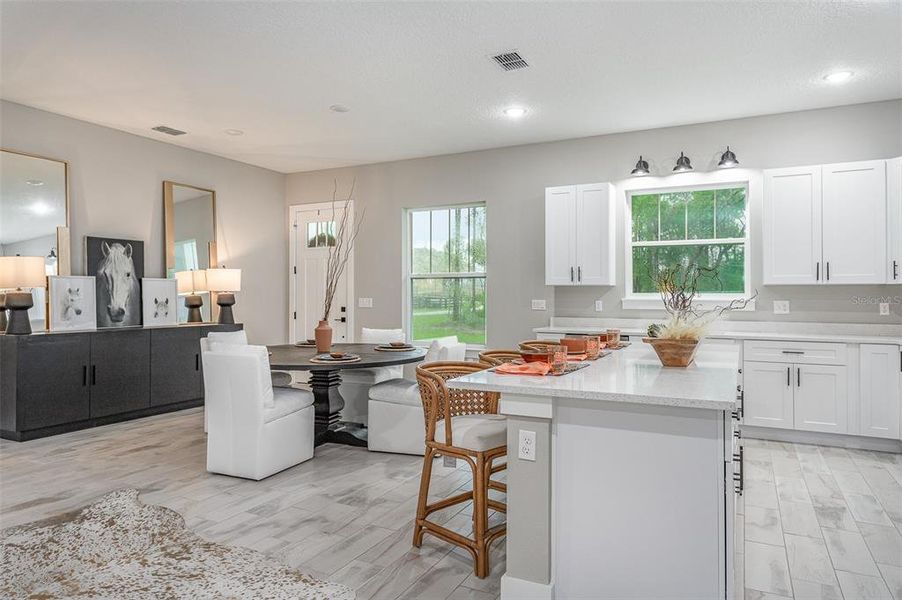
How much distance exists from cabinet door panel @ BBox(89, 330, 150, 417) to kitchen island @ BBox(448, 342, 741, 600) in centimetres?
429

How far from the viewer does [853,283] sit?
454 cm

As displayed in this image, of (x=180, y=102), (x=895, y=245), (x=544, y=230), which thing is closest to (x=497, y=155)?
(x=544, y=230)

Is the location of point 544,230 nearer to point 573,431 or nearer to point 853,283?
point 853,283

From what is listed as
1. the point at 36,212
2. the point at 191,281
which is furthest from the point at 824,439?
the point at 36,212

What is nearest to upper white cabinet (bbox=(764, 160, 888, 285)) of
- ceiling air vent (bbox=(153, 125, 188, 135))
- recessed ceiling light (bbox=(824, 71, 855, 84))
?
recessed ceiling light (bbox=(824, 71, 855, 84))

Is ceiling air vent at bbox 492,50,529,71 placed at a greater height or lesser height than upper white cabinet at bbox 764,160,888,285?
greater

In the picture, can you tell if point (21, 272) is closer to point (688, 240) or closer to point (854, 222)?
point (688, 240)

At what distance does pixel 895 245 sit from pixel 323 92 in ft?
15.6

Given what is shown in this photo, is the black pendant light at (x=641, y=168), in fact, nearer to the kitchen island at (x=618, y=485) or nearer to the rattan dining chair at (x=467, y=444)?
the rattan dining chair at (x=467, y=444)

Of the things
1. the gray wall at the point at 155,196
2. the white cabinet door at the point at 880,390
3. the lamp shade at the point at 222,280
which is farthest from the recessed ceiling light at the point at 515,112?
the gray wall at the point at 155,196

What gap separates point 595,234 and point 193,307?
14.5ft

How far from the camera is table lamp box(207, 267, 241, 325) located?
6.21m

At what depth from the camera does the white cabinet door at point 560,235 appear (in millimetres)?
5582

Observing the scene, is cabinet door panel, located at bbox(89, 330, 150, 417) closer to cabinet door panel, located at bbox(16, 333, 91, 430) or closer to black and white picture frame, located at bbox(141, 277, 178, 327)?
cabinet door panel, located at bbox(16, 333, 91, 430)
